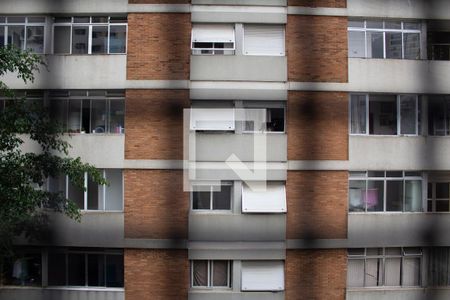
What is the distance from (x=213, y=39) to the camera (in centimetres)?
292

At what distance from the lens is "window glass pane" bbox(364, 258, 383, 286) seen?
3.07 meters

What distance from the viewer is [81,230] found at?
2852 millimetres

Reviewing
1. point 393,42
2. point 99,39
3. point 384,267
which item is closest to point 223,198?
point 384,267

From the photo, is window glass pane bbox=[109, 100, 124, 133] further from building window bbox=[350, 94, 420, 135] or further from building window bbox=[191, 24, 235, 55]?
building window bbox=[350, 94, 420, 135]

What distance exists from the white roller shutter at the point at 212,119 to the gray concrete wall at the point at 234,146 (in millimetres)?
49

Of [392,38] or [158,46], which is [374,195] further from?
[158,46]

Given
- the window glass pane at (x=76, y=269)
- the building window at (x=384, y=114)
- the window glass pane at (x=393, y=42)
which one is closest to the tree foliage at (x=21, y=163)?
the window glass pane at (x=76, y=269)

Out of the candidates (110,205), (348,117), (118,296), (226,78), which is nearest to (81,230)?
(110,205)

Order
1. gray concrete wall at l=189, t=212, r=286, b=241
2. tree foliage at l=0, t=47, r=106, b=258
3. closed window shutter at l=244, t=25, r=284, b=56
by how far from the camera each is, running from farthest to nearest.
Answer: closed window shutter at l=244, t=25, r=284, b=56, gray concrete wall at l=189, t=212, r=286, b=241, tree foliage at l=0, t=47, r=106, b=258

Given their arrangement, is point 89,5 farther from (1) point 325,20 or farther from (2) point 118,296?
(2) point 118,296

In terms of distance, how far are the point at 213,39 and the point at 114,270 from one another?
1.60 m

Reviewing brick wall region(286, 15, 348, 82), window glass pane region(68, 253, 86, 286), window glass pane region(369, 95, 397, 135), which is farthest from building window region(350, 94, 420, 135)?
window glass pane region(68, 253, 86, 286)

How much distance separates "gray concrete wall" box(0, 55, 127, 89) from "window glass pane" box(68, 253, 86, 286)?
1.08 m

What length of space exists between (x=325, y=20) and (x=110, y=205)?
5.87 ft
